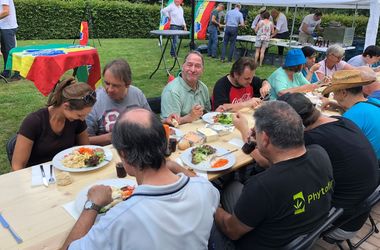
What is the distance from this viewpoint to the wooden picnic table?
158cm

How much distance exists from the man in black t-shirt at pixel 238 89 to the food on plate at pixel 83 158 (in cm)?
167

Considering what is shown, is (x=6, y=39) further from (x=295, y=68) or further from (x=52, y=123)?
(x=295, y=68)

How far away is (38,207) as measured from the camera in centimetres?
182

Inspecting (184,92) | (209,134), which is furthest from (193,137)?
(184,92)

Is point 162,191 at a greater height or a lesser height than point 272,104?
lesser

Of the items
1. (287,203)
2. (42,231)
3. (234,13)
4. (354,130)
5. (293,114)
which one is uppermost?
(234,13)

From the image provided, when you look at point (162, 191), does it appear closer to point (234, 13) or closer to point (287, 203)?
point (287, 203)

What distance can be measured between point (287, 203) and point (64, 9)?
1586 centimetres

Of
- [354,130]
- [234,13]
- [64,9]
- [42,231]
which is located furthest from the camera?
[64,9]

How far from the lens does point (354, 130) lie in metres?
2.33

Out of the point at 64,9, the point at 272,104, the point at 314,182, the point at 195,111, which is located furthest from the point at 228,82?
the point at 64,9

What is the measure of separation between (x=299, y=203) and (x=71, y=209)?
1205mm

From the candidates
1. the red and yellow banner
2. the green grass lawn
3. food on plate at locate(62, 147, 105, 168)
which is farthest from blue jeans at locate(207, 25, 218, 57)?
food on plate at locate(62, 147, 105, 168)

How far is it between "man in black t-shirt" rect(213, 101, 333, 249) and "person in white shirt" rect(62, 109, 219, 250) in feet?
1.00
